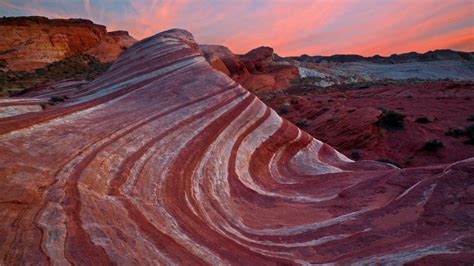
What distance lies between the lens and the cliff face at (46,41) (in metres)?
44.2

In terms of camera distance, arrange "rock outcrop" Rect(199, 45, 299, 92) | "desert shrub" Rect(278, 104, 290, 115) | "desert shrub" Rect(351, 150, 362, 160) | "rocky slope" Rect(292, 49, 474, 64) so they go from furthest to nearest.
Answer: "rocky slope" Rect(292, 49, 474, 64) < "rock outcrop" Rect(199, 45, 299, 92) < "desert shrub" Rect(278, 104, 290, 115) < "desert shrub" Rect(351, 150, 362, 160)

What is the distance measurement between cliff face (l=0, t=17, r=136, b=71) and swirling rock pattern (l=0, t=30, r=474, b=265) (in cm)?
4453

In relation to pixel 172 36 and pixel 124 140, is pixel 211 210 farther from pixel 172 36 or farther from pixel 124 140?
pixel 172 36

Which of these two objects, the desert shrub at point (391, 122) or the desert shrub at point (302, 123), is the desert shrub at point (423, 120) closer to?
the desert shrub at point (391, 122)

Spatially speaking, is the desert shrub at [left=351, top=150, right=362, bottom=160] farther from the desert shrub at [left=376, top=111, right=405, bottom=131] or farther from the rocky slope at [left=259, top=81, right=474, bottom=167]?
the desert shrub at [left=376, top=111, right=405, bottom=131]

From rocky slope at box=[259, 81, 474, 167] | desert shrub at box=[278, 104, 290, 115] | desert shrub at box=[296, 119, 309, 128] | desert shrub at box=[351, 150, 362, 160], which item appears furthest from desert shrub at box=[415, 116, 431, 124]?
desert shrub at box=[278, 104, 290, 115]

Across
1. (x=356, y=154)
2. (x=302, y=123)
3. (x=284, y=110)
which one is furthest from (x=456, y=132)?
(x=284, y=110)

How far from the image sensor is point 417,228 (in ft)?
13.1

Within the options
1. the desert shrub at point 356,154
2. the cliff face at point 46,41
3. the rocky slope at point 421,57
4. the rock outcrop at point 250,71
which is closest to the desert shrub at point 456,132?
the desert shrub at point 356,154

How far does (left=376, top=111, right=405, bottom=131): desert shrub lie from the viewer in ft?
66.0

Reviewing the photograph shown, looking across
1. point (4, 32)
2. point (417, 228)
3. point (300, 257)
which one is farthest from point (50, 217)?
point (4, 32)

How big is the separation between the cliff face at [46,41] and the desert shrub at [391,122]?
1700 inches

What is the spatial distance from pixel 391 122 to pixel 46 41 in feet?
164

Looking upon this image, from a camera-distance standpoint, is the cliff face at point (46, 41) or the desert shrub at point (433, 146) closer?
the desert shrub at point (433, 146)
